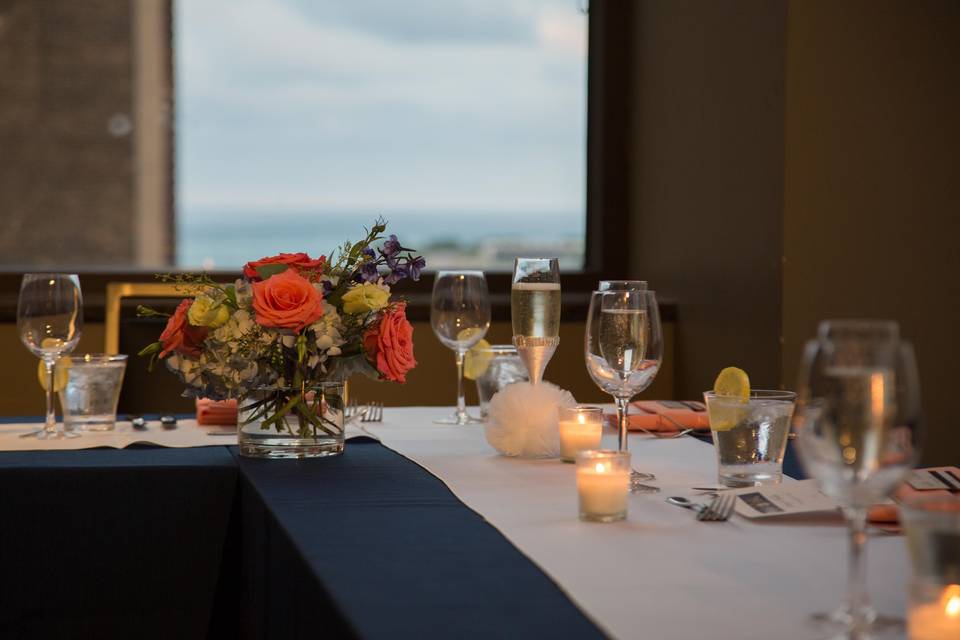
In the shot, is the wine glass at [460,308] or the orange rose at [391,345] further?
the wine glass at [460,308]

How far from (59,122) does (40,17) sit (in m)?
0.34

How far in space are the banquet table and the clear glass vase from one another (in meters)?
0.03

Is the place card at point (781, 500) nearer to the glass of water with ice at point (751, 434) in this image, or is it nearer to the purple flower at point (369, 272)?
the glass of water with ice at point (751, 434)

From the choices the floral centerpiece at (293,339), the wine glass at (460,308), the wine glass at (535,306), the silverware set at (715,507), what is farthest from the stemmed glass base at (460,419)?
the silverware set at (715,507)

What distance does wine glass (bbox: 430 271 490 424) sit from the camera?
191cm

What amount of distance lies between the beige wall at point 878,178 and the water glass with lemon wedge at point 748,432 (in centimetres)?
157

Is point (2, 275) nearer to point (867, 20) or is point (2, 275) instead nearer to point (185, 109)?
point (185, 109)

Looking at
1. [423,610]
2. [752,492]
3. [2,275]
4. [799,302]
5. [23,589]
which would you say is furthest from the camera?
[2,275]

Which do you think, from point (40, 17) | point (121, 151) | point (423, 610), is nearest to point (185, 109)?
point (121, 151)

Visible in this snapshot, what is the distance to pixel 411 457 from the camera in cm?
158

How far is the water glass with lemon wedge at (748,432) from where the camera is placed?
1329mm

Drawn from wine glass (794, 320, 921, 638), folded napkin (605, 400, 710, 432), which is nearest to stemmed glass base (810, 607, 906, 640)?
wine glass (794, 320, 921, 638)

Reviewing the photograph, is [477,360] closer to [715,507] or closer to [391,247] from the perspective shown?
[391,247]

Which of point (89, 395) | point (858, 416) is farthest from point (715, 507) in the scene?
point (89, 395)
